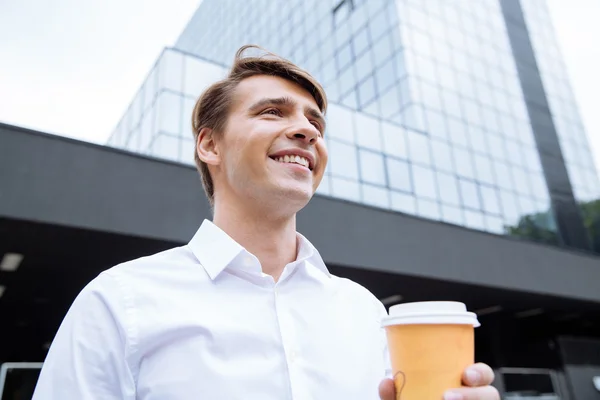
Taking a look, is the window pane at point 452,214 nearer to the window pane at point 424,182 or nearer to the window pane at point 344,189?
the window pane at point 424,182

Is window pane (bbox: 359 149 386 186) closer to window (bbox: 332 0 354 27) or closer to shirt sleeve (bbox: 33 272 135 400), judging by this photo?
window (bbox: 332 0 354 27)

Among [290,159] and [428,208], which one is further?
[428,208]

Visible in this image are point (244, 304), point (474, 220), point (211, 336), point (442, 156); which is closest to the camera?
point (211, 336)

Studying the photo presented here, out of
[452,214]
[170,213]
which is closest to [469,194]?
[452,214]

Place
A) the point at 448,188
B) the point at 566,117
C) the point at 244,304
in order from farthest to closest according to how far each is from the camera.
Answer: the point at 566,117 → the point at 448,188 → the point at 244,304

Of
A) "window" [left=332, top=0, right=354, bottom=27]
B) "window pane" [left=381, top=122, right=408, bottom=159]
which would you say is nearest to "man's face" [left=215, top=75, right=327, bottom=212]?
"window pane" [left=381, top=122, right=408, bottom=159]

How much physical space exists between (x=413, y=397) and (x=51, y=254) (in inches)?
284

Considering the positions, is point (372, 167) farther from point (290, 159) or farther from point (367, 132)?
point (290, 159)

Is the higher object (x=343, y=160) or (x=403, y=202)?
(x=343, y=160)

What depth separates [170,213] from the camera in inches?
267

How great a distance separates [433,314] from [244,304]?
591mm

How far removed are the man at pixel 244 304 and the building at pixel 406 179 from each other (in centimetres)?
495

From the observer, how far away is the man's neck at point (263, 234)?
5.55ft

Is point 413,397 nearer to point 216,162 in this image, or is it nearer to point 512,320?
point 216,162
